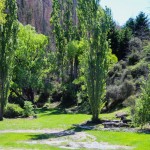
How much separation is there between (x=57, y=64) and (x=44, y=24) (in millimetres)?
60960

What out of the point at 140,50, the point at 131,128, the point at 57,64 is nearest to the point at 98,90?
the point at 131,128

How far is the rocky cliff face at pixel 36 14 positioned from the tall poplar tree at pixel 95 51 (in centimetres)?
8771

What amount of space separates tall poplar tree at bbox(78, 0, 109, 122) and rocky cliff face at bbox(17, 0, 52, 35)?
8771 cm

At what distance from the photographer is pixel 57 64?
72.6 metres

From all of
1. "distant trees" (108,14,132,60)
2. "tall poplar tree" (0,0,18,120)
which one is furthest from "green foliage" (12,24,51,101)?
"tall poplar tree" (0,0,18,120)

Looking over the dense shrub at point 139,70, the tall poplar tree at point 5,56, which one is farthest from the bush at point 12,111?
the dense shrub at point 139,70

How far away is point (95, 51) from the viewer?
116 feet

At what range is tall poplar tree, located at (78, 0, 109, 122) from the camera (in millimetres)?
34875

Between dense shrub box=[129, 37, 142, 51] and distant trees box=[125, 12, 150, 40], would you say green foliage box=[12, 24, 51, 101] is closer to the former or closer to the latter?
dense shrub box=[129, 37, 142, 51]

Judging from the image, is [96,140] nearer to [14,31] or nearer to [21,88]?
[14,31]

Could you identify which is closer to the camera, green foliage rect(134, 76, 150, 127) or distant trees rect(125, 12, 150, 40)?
green foliage rect(134, 76, 150, 127)

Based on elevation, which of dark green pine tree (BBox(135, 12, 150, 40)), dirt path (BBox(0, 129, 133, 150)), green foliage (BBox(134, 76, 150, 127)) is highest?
dark green pine tree (BBox(135, 12, 150, 40))

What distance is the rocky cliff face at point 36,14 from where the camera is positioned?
125 m

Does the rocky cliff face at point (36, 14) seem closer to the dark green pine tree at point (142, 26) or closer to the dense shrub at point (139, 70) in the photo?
the dark green pine tree at point (142, 26)
